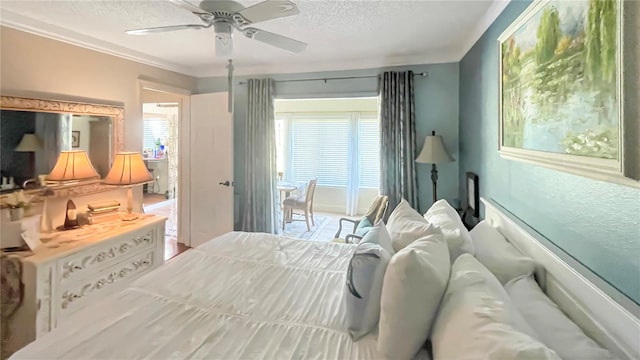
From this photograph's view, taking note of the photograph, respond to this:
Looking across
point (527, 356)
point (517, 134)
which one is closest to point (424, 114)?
point (517, 134)

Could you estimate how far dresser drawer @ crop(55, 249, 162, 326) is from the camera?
2.26 metres

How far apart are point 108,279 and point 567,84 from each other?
3.29 m

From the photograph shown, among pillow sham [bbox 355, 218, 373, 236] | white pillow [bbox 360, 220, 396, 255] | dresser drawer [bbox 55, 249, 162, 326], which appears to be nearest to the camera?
white pillow [bbox 360, 220, 396, 255]

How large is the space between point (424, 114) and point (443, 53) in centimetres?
68

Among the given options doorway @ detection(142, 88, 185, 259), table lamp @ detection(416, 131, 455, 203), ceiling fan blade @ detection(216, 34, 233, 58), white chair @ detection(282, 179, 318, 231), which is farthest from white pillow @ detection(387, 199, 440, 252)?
doorway @ detection(142, 88, 185, 259)

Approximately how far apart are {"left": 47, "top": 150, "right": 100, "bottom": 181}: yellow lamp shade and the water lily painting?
3.46 meters

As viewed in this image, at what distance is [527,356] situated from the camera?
26.7 inches

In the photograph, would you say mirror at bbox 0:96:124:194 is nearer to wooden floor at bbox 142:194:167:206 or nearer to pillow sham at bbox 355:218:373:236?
pillow sham at bbox 355:218:373:236

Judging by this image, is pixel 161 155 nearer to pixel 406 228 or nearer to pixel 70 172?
pixel 70 172

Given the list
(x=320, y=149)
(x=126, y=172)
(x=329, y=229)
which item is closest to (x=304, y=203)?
(x=329, y=229)

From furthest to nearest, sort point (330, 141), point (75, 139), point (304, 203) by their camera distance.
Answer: point (330, 141) < point (304, 203) < point (75, 139)

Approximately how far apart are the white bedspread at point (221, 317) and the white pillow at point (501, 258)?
0.66 meters

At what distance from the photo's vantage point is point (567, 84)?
3.72 ft

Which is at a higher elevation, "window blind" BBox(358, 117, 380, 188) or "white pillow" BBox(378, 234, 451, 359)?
"window blind" BBox(358, 117, 380, 188)
